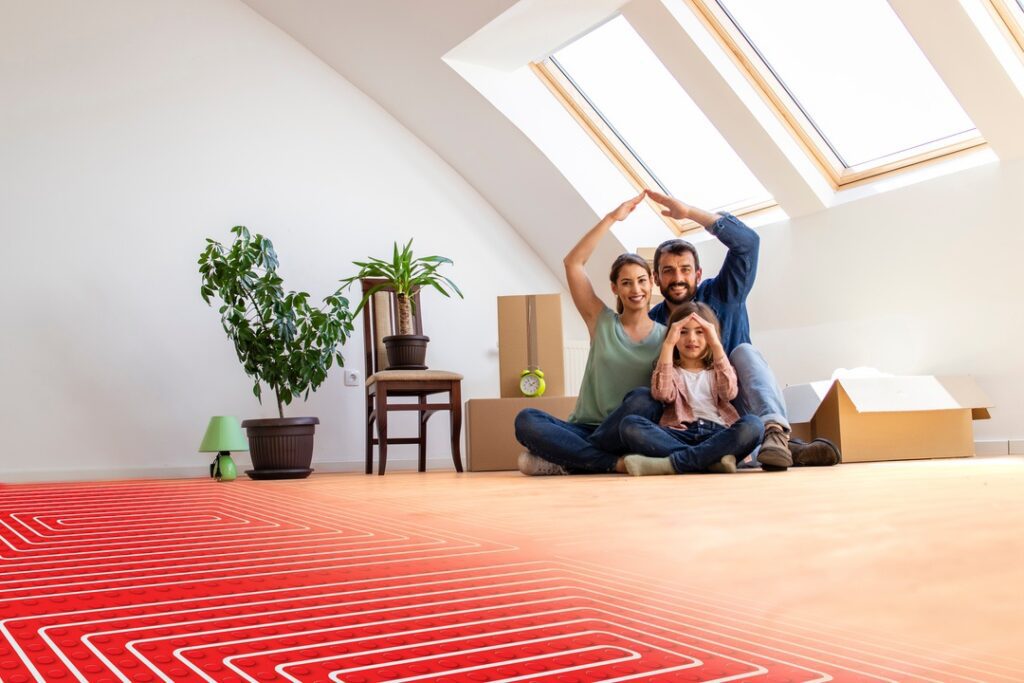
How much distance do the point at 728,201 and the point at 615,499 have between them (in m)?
3.65

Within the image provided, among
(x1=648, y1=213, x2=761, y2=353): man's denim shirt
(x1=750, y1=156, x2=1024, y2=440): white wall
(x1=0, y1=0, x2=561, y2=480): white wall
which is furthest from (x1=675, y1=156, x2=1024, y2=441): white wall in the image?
(x1=0, y1=0, x2=561, y2=480): white wall

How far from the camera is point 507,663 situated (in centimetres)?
63

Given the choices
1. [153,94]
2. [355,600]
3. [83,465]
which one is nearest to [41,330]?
[83,465]

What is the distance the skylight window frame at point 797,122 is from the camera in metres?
4.29

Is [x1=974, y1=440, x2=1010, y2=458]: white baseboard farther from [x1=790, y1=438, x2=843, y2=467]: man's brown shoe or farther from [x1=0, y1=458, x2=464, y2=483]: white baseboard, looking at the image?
[x1=0, y1=458, x2=464, y2=483]: white baseboard

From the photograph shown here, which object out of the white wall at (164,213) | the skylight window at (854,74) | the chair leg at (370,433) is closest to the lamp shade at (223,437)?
the chair leg at (370,433)

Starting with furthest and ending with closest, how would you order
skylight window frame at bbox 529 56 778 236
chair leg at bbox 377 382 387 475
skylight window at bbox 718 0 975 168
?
skylight window frame at bbox 529 56 778 236 → chair leg at bbox 377 382 387 475 → skylight window at bbox 718 0 975 168

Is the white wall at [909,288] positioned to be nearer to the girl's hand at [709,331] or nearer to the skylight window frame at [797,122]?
the skylight window frame at [797,122]

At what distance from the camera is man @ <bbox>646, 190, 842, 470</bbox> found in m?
3.21

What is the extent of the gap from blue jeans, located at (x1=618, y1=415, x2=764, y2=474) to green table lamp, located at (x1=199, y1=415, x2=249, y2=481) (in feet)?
5.29

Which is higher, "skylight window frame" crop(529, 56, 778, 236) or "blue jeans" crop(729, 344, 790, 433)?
"skylight window frame" crop(529, 56, 778, 236)

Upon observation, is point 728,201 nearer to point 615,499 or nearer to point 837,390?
point 837,390

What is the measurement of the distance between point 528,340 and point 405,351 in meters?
0.57

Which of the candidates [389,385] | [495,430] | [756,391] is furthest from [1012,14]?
[389,385]
